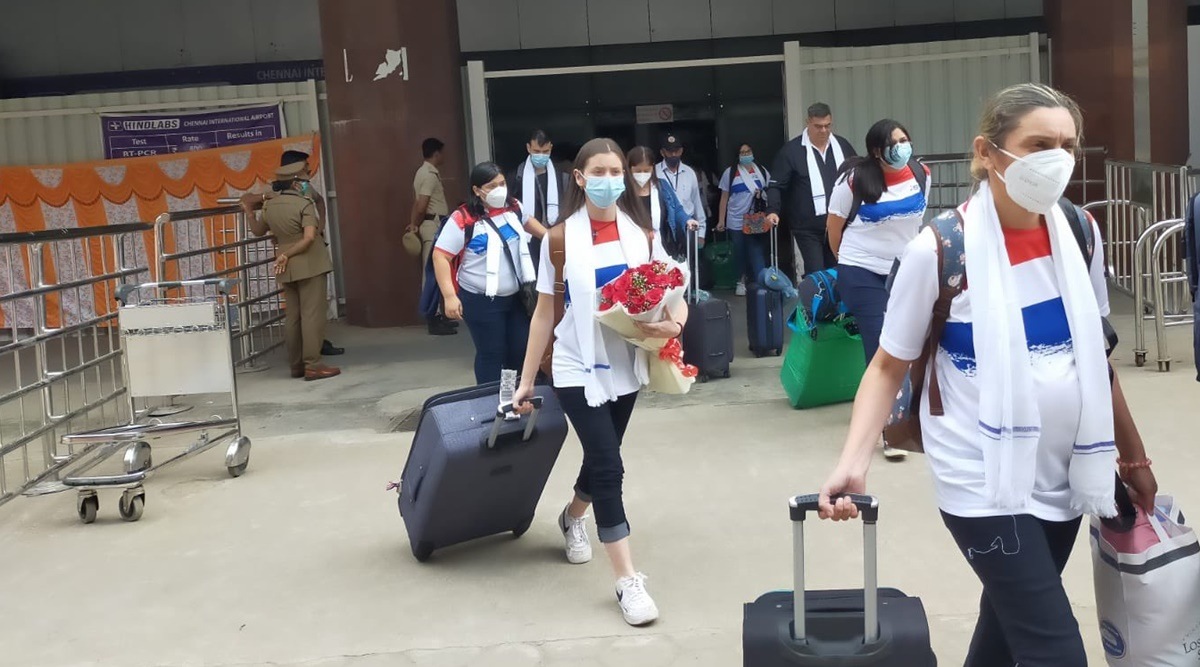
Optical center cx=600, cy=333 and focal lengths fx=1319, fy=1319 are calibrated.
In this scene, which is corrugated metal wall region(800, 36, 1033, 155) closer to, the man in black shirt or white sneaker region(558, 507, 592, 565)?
the man in black shirt

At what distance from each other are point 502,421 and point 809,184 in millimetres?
5145

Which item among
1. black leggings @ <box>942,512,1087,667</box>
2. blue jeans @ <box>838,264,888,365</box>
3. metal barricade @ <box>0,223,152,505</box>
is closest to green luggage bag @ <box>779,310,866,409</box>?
blue jeans @ <box>838,264,888,365</box>

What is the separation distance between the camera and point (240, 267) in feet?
33.5

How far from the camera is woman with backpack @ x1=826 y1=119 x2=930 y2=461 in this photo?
6.26 m

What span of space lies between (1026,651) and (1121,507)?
0.46 meters

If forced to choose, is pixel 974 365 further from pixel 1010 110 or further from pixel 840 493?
pixel 1010 110

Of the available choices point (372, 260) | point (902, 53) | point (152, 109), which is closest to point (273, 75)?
point (152, 109)

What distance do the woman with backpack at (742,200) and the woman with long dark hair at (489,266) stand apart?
17.1 feet

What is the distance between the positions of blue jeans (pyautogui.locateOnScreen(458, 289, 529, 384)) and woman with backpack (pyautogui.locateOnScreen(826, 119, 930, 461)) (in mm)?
1736

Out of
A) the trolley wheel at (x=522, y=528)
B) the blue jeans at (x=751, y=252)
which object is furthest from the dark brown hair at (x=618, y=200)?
the blue jeans at (x=751, y=252)

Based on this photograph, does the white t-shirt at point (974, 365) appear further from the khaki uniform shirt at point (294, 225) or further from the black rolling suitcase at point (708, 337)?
the khaki uniform shirt at point (294, 225)

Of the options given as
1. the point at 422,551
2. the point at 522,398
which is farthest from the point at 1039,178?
the point at 422,551

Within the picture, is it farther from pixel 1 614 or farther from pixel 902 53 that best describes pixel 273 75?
pixel 1 614

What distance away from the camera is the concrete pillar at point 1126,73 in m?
11.9
